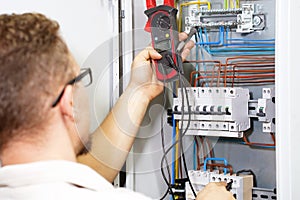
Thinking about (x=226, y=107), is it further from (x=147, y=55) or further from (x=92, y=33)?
(x=92, y=33)

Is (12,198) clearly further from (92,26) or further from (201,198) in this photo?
(92,26)

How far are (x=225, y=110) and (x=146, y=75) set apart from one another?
0.31 meters

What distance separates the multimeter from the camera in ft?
5.22

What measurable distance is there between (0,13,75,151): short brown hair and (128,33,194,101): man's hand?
0.68m

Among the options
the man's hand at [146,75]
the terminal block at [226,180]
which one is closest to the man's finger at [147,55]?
the man's hand at [146,75]

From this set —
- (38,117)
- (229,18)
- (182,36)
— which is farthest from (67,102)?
(229,18)

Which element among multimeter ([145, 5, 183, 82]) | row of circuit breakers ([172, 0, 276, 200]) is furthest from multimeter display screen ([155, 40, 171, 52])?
row of circuit breakers ([172, 0, 276, 200])

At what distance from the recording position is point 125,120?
1656 millimetres

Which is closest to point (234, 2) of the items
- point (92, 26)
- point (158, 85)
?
point (158, 85)

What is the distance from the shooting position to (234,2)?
167 centimetres

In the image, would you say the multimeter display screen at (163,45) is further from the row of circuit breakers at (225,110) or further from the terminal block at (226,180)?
the terminal block at (226,180)
